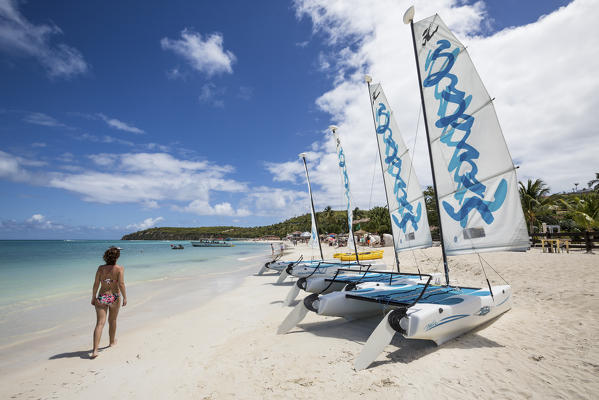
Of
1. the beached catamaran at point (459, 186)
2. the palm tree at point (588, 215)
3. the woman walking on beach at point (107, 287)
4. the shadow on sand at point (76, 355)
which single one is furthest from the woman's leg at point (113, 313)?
the palm tree at point (588, 215)

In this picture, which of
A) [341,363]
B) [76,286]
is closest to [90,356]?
[341,363]

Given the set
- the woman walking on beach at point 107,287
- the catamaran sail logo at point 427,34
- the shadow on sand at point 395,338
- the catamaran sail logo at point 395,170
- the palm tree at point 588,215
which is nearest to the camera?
the shadow on sand at point 395,338

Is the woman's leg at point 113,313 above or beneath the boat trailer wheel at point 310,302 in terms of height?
above

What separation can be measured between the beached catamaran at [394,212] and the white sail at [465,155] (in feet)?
6.32

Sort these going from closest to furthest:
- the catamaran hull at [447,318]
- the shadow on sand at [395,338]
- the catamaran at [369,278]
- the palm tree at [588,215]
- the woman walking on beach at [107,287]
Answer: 1. the catamaran hull at [447,318]
2. the shadow on sand at [395,338]
3. the woman walking on beach at [107,287]
4. the catamaran at [369,278]
5. the palm tree at [588,215]

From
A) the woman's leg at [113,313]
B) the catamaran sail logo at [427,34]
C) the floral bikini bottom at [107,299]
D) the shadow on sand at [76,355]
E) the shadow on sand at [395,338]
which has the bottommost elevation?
the shadow on sand at [395,338]

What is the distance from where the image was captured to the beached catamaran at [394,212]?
7.03 metres

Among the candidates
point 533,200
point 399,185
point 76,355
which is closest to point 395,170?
point 399,185

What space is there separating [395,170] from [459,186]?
10.0 feet

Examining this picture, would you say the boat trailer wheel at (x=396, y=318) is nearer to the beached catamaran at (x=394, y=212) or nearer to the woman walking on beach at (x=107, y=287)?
the beached catamaran at (x=394, y=212)

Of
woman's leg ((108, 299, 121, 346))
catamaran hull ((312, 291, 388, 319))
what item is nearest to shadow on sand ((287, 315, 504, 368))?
catamaran hull ((312, 291, 388, 319))

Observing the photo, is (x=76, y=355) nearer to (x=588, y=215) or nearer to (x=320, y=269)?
(x=320, y=269)

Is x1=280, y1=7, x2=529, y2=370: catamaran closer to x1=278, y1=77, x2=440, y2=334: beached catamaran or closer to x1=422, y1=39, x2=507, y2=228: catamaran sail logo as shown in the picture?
x1=422, y1=39, x2=507, y2=228: catamaran sail logo

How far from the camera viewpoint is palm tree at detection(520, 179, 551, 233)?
2298 centimetres
